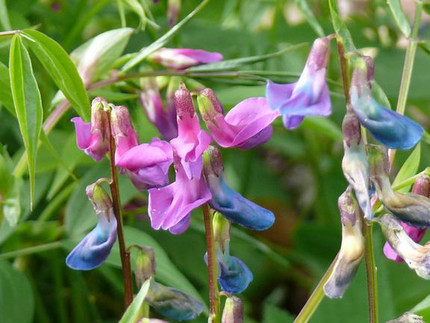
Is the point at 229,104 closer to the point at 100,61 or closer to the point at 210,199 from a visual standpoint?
the point at 100,61

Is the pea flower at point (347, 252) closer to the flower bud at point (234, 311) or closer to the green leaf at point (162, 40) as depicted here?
the flower bud at point (234, 311)

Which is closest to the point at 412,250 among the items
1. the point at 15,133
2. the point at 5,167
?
the point at 5,167

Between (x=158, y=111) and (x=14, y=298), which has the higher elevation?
(x=158, y=111)

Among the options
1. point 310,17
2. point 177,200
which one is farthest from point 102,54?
point 177,200

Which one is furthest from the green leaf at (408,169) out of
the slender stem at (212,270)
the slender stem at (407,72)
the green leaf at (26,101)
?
the green leaf at (26,101)

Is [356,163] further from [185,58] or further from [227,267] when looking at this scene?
[185,58]

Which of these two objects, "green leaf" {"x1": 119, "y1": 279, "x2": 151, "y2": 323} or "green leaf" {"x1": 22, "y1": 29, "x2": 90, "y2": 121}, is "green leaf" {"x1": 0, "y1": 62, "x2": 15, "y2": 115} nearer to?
"green leaf" {"x1": 22, "y1": 29, "x2": 90, "y2": 121}
